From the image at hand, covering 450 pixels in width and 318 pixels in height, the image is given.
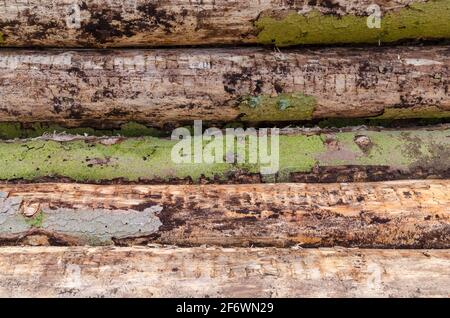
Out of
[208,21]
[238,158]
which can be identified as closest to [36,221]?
[238,158]

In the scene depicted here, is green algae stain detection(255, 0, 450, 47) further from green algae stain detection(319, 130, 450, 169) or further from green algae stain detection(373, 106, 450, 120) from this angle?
green algae stain detection(319, 130, 450, 169)

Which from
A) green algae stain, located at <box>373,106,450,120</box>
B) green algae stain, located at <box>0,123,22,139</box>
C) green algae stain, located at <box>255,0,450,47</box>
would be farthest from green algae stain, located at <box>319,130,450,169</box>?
green algae stain, located at <box>0,123,22,139</box>

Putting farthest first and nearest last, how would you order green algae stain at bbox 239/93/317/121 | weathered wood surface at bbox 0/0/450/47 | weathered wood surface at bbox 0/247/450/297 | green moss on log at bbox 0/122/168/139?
green moss on log at bbox 0/122/168/139 → green algae stain at bbox 239/93/317/121 → weathered wood surface at bbox 0/0/450/47 → weathered wood surface at bbox 0/247/450/297

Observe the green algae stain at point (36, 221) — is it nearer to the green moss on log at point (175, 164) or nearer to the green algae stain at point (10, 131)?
the green moss on log at point (175, 164)

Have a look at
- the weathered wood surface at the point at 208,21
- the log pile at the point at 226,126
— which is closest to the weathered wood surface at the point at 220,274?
the log pile at the point at 226,126

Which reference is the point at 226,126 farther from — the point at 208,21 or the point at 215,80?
the point at 208,21
